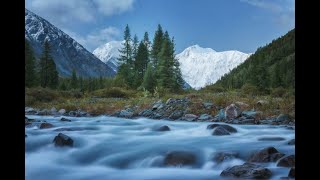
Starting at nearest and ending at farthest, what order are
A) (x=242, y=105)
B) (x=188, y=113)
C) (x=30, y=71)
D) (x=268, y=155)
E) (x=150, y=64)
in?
(x=268, y=155)
(x=188, y=113)
(x=242, y=105)
(x=30, y=71)
(x=150, y=64)

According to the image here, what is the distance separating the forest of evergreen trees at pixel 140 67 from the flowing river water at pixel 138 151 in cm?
2382

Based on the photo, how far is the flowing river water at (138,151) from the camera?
901 centimetres

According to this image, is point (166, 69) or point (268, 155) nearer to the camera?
point (268, 155)

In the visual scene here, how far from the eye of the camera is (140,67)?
51781 millimetres

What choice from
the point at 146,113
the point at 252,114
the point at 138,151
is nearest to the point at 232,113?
the point at 252,114

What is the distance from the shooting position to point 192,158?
31.6 ft

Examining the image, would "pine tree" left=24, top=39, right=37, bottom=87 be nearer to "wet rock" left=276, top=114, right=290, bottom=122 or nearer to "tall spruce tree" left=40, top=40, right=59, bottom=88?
"tall spruce tree" left=40, top=40, right=59, bottom=88

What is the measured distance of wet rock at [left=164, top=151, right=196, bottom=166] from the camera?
9242 millimetres

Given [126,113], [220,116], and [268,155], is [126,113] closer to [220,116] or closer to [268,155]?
[220,116]

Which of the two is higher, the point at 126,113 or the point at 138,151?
the point at 126,113

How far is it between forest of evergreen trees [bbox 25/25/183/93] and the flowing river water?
23.8 metres

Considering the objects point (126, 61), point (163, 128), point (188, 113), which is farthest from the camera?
point (126, 61)

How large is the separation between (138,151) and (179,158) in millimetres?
1900

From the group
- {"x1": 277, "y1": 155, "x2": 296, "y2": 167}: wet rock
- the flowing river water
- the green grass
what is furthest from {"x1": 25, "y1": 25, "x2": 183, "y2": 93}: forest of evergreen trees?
{"x1": 277, "y1": 155, "x2": 296, "y2": 167}: wet rock
